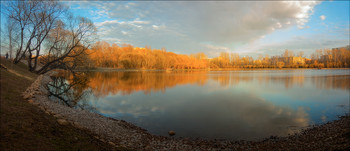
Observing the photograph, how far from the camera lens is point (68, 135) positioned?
192 inches

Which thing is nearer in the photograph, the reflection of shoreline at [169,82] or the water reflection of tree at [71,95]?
the water reflection of tree at [71,95]

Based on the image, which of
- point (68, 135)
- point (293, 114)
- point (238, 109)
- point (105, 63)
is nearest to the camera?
point (68, 135)

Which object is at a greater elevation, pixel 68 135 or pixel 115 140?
pixel 68 135

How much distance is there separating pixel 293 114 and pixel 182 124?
24.0 ft

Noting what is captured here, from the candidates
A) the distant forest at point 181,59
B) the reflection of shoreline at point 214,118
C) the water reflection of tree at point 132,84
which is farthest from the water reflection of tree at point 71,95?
the distant forest at point 181,59

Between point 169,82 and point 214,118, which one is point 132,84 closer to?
point 169,82

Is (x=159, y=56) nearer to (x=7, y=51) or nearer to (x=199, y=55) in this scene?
(x=199, y=55)

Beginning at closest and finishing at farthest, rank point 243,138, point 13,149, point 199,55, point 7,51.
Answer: point 13,149 → point 243,138 → point 7,51 → point 199,55

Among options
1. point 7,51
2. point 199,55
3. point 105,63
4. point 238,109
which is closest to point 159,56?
point 105,63

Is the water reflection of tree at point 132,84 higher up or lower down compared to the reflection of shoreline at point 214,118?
higher up

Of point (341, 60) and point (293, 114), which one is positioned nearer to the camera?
point (293, 114)

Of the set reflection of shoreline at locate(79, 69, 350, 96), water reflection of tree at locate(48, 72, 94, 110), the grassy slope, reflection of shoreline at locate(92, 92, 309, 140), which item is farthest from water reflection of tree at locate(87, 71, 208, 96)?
the grassy slope

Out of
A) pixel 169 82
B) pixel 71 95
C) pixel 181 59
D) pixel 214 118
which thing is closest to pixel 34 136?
pixel 214 118

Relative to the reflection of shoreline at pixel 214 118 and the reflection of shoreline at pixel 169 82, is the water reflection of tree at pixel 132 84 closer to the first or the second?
the reflection of shoreline at pixel 169 82
